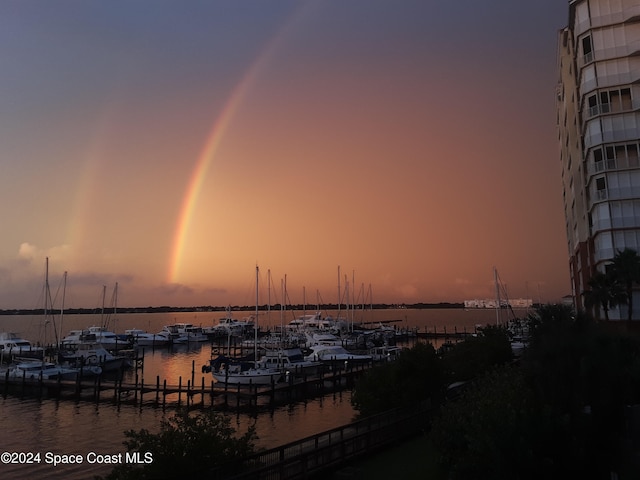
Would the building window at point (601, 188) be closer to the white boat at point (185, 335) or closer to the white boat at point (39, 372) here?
the white boat at point (39, 372)

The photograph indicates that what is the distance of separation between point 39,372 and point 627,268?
220 ft

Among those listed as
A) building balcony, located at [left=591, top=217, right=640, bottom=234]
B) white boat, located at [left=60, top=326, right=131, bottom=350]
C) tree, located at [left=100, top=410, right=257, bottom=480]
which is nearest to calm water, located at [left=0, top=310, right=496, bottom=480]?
tree, located at [left=100, top=410, right=257, bottom=480]

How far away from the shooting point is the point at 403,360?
33.5 metres

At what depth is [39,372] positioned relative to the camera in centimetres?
6450

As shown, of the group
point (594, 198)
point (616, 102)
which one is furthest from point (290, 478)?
point (616, 102)

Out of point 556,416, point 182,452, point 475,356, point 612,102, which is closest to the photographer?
point 556,416

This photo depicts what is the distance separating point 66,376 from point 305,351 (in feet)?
132

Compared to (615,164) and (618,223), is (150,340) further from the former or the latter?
(615,164)

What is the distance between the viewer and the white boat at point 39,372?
64312mm

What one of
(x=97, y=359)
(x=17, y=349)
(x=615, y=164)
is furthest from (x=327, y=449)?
(x=17, y=349)

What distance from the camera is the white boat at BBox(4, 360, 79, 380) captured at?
64312 millimetres

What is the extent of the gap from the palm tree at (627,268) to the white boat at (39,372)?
206 ft

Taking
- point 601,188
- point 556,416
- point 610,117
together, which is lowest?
→ point 556,416

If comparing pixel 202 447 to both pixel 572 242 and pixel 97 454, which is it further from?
pixel 572 242
